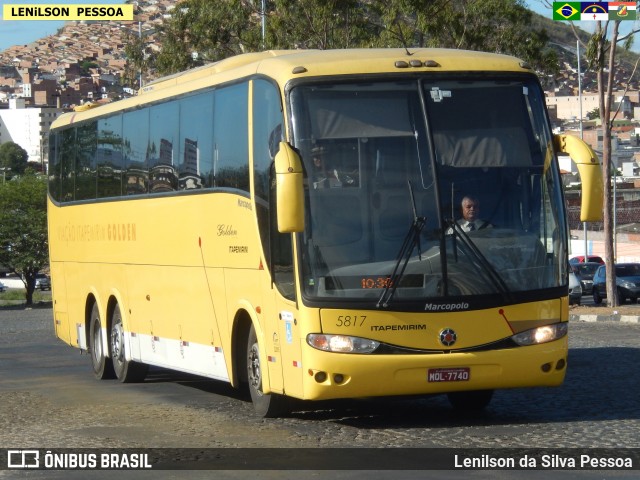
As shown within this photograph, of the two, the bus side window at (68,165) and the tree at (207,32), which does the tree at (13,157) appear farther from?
the bus side window at (68,165)

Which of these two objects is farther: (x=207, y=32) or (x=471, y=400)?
(x=207, y=32)

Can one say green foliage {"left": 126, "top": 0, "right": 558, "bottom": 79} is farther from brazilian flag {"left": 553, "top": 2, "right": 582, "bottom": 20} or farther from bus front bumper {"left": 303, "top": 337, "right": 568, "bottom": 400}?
bus front bumper {"left": 303, "top": 337, "right": 568, "bottom": 400}

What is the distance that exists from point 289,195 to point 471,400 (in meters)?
3.36

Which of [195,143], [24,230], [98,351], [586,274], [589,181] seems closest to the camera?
[589,181]

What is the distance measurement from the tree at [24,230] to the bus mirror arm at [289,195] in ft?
206

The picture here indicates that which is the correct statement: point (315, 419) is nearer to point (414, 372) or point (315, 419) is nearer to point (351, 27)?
point (414, 372)

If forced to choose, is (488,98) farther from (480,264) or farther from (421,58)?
(480,264)

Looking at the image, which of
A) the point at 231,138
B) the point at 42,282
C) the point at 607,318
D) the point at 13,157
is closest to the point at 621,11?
the point at 607,318

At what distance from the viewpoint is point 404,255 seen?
36.2 feet

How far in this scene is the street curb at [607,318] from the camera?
28859 millimetres

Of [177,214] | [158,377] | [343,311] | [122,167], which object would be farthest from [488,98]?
[158,377]

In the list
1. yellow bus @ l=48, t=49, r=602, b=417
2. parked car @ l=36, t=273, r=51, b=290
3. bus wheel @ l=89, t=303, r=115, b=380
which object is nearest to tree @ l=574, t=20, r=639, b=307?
bus wheel @ l=89, t=303, r=115, b=380

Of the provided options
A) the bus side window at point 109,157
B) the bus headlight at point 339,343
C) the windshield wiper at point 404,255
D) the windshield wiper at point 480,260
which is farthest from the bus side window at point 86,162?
the windshield wiper at point 480,260

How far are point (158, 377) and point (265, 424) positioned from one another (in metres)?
6.20
